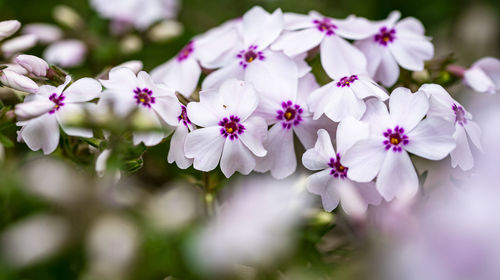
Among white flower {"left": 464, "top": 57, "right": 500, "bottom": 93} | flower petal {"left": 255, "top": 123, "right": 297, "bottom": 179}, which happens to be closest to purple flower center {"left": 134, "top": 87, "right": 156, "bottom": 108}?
flower petal {"left": 255, "top": 123, "right": 297, "bottom": 179}

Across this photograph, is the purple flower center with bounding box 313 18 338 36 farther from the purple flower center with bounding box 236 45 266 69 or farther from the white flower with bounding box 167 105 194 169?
the white flower with bounding box 167 105 194 169

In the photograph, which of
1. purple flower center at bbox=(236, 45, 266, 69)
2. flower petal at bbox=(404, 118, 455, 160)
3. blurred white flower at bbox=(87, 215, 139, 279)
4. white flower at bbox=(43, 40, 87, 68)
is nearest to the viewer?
blurred white flower at bbox=(87, 215, 139, 279)

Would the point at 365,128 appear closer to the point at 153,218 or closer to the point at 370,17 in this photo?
the point at 153,218

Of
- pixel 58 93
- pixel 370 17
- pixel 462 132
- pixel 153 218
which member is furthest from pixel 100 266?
pixel 370 17

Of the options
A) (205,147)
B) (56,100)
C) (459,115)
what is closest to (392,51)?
(459,115)

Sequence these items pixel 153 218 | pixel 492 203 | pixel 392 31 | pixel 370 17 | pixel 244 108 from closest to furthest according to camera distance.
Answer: pixel 492 203
pixel 153 218
pixel 244 108
pixel 392 31
pixel 370 17

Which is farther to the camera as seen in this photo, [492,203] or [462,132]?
[462,132]

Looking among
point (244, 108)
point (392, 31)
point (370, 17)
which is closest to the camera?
point (244, 108)
